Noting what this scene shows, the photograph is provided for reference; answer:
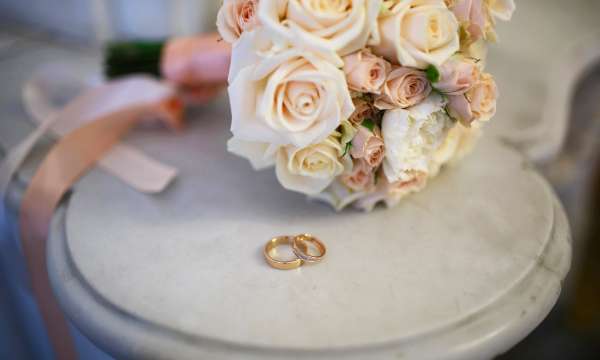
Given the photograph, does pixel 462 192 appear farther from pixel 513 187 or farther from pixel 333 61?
pixel 333 61

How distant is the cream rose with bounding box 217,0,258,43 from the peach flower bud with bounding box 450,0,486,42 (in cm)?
20

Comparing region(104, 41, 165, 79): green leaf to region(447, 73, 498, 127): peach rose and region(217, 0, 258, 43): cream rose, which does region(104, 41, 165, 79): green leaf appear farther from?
region(447, 73, 498, 127): peach rose

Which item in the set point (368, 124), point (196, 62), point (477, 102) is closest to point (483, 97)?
point (477, 102)

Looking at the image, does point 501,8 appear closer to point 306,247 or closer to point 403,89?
point 403,89

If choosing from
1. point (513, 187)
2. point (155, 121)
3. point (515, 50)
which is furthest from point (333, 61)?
point (515, 50)

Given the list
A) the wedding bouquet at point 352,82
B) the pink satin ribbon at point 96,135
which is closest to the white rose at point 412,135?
the wedding bouquet at point 352,82

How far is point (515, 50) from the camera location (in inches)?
43.1

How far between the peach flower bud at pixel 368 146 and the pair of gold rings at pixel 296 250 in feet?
0.33

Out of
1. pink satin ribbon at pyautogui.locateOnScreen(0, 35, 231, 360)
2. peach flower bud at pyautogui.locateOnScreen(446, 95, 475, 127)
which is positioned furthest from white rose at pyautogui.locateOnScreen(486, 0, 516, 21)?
pink satin ribbon at pyautogui.locateOnScreen(0, 35, 231, 360)

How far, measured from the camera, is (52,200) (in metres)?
0.63

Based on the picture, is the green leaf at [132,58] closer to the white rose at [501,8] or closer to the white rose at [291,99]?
the white rose at [291,99]

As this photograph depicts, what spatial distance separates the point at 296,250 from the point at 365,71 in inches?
7.5

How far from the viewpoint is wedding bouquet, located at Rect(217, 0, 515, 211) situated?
450 millimetres

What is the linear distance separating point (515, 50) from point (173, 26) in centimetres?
72
